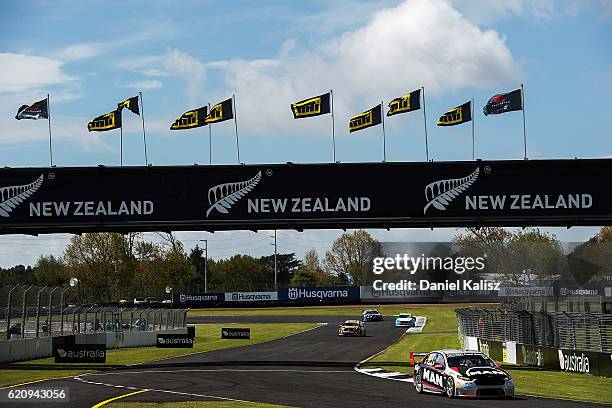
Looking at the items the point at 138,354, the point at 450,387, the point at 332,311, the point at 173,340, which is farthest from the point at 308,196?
the point at 332,311

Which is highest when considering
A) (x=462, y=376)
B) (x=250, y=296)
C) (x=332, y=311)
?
(x=462, y=376)

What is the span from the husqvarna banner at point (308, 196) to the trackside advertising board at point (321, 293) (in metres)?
83.5

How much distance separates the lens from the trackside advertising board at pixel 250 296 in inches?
4889

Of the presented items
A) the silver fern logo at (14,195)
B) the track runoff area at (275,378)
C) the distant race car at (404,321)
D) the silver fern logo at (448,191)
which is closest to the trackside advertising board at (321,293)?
the distant race car at (404,321)

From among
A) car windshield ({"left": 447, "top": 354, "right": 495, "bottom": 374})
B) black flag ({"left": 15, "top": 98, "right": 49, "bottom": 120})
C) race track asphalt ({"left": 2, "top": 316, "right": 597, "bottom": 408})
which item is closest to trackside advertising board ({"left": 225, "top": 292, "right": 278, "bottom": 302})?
race track asphalt ({"left": 2, "top": 316, "right": 597, "bottom": 408})

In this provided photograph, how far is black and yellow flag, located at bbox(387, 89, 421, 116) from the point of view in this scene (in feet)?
119

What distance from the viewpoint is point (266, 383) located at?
93.9 ft

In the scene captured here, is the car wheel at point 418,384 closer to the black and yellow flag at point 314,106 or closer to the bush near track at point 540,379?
the bush near track at point 540,379

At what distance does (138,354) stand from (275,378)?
61.9ft

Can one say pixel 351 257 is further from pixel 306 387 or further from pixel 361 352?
pixel 306 387

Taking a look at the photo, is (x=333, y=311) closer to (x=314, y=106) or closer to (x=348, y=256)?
(x=348, y=256)

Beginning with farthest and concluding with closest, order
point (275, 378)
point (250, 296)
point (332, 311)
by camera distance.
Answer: point (250, 296) < point (332, 311) < point (275, 378)

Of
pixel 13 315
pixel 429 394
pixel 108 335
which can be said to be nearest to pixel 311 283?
pixel 108 335

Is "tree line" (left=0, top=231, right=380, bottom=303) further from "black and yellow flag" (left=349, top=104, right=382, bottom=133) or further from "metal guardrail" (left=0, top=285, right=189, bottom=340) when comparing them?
"black and yellow flag" (left=349, top=104, right=382, bottom=133)
